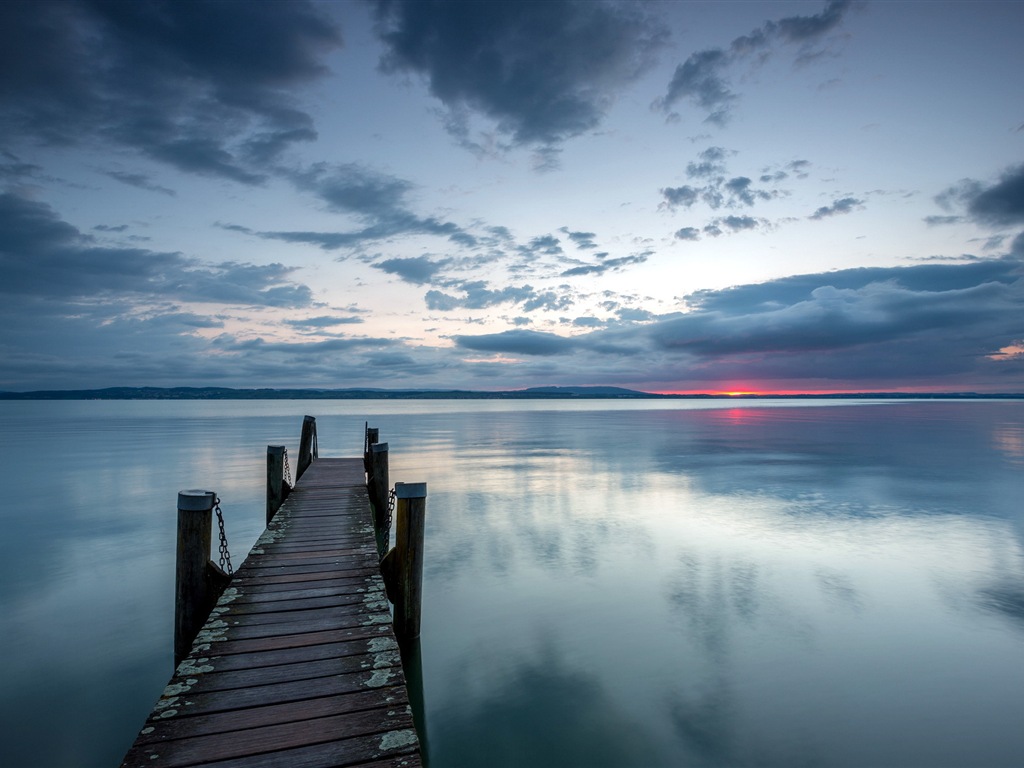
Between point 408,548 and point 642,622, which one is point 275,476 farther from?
point 642,622

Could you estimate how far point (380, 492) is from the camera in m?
13.2

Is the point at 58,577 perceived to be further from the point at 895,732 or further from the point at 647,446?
the point at 647,446

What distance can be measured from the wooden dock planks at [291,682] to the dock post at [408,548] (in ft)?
1.71

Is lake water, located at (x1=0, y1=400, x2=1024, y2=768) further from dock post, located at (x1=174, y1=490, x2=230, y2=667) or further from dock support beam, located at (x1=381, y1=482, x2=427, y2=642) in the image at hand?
dock post, located at (x1=174, y1=490, x2=230, y2=667)

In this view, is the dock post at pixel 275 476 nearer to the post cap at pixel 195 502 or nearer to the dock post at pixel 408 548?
the dock post at pixel 408 548

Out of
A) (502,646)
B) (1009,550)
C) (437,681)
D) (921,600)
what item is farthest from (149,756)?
(1009,550)

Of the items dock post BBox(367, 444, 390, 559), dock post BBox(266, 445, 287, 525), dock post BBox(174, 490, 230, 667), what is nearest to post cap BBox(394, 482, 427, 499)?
dock post BBox(174, 490, 230, 667)

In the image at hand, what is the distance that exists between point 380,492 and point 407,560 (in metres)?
5.65

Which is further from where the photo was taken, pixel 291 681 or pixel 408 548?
pixel 408 548

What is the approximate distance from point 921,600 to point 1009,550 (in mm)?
5337

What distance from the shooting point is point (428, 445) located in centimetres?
3894

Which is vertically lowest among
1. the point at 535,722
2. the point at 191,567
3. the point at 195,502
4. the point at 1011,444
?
the point at 535,722

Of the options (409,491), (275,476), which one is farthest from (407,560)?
(275,476)

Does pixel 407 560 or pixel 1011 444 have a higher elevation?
pixel 407 560
